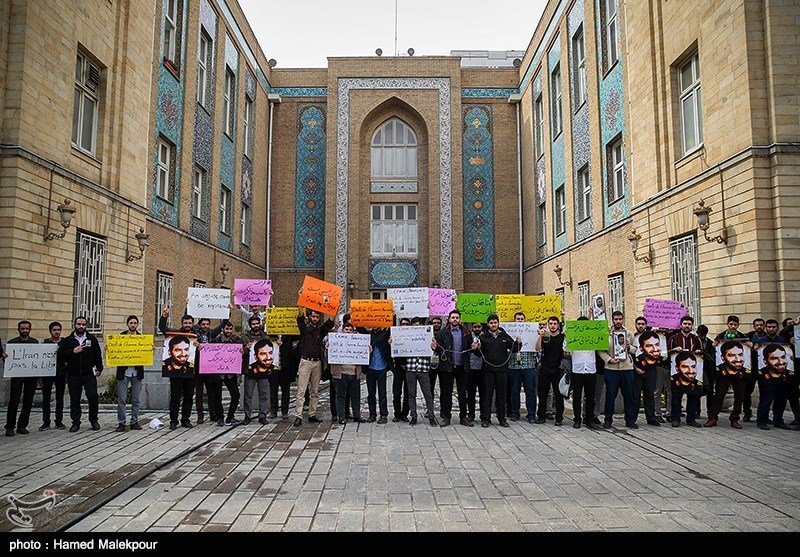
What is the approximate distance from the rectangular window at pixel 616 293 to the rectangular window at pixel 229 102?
14.7 meters

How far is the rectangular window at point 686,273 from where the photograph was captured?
11430mm

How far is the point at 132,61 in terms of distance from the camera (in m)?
13.8

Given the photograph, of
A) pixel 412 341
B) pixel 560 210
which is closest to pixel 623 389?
pixel 412 341

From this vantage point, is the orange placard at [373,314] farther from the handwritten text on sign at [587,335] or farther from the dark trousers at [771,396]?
the dark trousers at [771,396]

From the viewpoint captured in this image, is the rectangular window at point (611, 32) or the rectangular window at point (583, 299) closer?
the rectangular window at point (611, 32)

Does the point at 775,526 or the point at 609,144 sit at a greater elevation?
the point at 609,144

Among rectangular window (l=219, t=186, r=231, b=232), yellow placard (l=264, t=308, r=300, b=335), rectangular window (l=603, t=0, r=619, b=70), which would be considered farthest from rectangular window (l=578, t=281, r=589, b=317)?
rectangular window (l=219, t=186, r=231, b=232)

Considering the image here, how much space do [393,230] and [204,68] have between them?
10514 mm

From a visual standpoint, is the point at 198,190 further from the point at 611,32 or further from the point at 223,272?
the point at 611,32

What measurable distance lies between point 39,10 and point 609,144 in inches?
563

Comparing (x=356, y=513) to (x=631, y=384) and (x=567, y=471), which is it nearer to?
(x=567, y=471)

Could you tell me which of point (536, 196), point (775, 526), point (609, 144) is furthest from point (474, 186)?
point (775, 526)

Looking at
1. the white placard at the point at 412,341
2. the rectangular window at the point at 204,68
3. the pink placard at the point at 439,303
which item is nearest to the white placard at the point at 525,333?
the pink placard at the point at 439,303

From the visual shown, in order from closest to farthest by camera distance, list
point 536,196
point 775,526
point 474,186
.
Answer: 1. point 775,526
2. point 536,196
3. point 474,186
